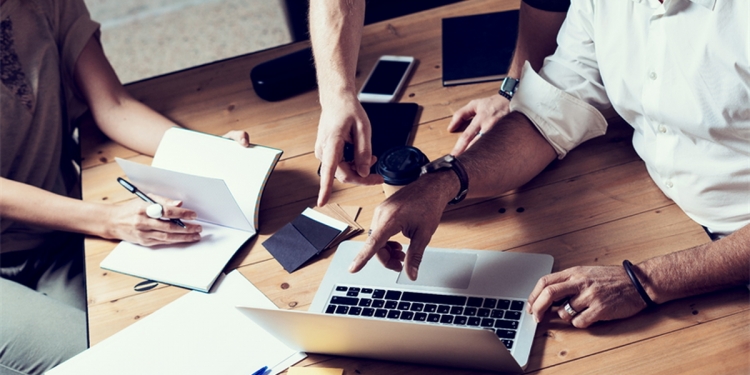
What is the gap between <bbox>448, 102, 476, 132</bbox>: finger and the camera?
1450 mm

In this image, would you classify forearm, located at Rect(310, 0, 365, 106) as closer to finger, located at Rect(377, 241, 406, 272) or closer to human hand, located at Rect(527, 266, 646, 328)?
finger, located at Rect(377, 241, 406, 272)

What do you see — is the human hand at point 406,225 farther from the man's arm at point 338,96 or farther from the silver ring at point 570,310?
the silver ring at point 570,310

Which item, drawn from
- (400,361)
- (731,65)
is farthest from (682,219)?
(400,361)

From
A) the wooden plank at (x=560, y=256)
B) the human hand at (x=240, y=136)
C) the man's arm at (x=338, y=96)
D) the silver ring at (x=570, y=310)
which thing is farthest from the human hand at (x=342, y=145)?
the silver ring at (x=570, y=310)

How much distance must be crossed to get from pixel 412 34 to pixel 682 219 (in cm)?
87

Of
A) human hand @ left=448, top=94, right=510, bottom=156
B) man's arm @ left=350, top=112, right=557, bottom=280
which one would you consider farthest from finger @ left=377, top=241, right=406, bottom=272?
human hand @ left=448, top=94, right=510, bottom=156

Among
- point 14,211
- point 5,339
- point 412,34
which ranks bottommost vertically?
point 5,339

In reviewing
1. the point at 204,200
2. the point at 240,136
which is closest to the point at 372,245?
the point at 204,200

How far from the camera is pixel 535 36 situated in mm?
1485

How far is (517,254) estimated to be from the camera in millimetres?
1147

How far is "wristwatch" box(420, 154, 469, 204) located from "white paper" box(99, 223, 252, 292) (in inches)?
14.3

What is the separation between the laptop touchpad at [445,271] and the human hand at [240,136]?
0.48m

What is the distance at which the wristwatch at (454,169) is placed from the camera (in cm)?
125

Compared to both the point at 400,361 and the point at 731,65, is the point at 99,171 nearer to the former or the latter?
the point at 400,361
